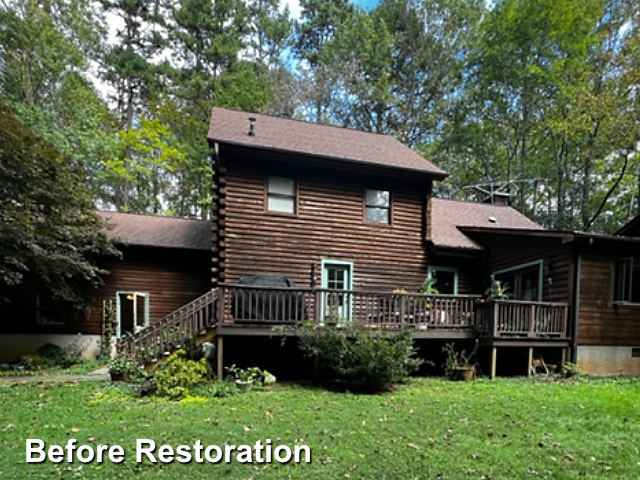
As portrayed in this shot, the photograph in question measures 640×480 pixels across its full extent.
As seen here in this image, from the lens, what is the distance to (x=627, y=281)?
403 inches

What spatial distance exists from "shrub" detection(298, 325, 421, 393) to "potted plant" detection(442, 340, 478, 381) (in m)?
1.27

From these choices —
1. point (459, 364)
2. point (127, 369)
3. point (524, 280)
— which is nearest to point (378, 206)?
point (524, 280)

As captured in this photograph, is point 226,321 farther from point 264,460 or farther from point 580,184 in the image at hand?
point 580,184

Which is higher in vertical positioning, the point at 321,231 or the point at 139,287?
the point at 321,231

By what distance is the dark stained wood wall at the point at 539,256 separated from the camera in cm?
993

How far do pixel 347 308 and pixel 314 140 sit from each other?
5.52 meters

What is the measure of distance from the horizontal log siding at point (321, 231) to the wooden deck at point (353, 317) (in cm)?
172

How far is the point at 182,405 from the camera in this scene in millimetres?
6312

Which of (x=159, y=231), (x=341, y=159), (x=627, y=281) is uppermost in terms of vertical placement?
(x=341, y=159)

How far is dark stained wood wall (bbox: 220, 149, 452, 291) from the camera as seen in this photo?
419 inches

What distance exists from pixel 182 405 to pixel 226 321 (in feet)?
8.05

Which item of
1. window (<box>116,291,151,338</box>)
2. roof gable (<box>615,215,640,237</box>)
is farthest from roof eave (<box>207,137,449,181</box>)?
roof gable (<box>615,215,640,237</box>)

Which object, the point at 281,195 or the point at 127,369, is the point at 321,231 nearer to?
the point at 281,195

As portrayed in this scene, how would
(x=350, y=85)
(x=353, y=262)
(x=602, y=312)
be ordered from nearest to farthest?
(x=602, y=312) → (x=353, y=262) → (x=350, y=85)
